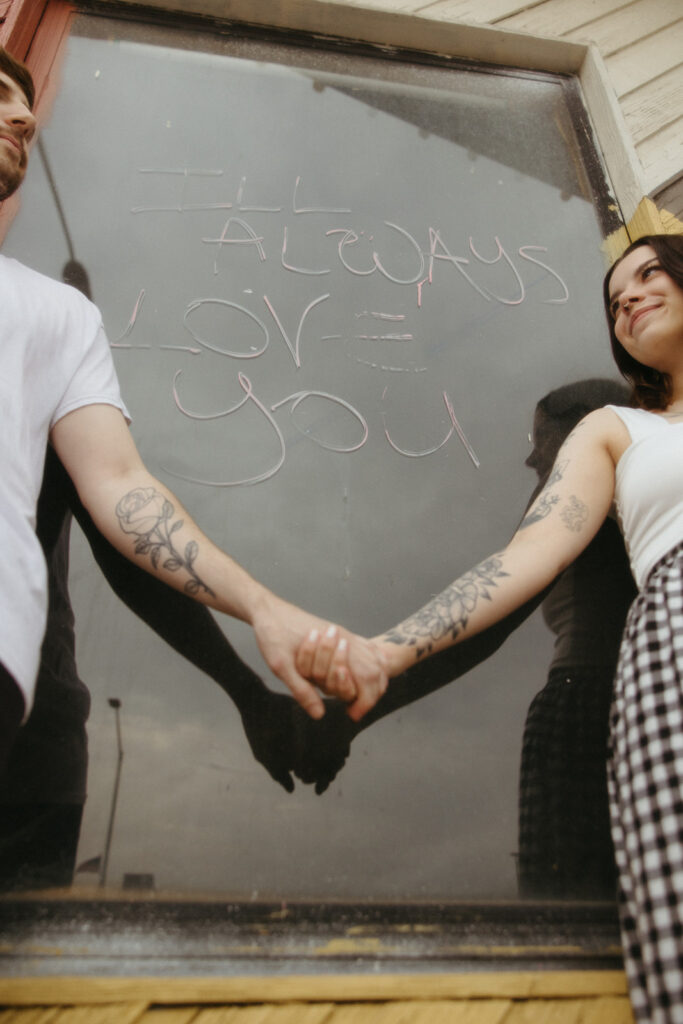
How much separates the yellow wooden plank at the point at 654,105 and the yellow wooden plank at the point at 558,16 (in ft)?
1.08

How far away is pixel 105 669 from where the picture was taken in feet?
4.03

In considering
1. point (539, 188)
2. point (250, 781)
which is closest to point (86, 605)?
point (250, 781)

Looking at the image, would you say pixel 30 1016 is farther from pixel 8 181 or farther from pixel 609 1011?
pixel 8 181

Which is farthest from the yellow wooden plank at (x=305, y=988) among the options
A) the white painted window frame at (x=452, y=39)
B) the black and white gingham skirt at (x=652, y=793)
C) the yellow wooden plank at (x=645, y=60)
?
the yellow wooden plank at (x=645, y=60)

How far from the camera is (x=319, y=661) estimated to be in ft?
3.49

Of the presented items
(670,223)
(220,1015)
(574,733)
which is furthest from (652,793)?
(670,223)

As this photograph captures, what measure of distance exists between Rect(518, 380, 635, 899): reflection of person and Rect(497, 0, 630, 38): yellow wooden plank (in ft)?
5.39

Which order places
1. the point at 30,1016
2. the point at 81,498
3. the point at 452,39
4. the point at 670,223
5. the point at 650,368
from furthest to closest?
the point at 452,39, the point at 670,223, the point at 650,368, the point at 81,498, the point at 30,1016

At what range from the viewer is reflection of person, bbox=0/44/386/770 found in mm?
971

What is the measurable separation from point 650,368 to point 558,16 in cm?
150

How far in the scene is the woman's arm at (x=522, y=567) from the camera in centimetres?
115

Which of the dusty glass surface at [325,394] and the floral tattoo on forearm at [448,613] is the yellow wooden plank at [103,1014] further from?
the floral tattoo on forearm at [448,613]

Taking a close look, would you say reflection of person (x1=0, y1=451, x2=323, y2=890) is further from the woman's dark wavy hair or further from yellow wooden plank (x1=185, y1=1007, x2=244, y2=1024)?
the woman's dark wavy hair

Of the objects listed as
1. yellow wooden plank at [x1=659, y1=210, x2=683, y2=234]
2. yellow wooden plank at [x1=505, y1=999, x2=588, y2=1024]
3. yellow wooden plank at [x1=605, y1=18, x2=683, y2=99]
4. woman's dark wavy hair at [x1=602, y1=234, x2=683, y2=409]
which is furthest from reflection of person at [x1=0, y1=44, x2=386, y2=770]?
yellow wooden plank at [x1=605, y1=18, x2=683, y2=99]
